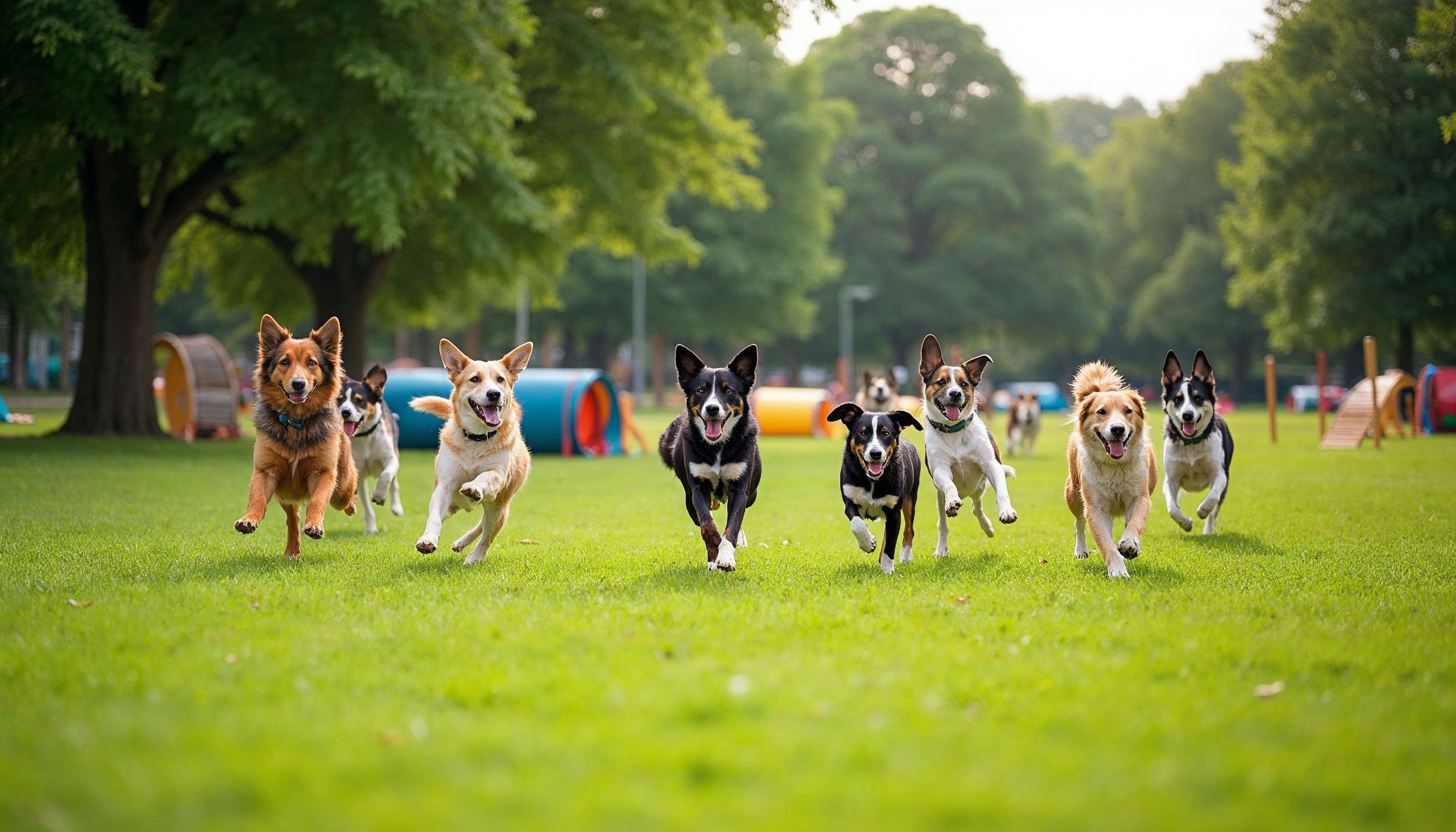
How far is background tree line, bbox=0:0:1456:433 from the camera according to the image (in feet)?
60.6

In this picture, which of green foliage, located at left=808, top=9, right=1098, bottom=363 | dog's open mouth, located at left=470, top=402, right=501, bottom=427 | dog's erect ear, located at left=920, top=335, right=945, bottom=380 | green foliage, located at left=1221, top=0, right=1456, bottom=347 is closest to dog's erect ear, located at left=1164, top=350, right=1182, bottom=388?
dog's erect ear, located at left=920, top=335, right=945, bottom=380

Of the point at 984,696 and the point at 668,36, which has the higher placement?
the point at 668,36

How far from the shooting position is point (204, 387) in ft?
80.4

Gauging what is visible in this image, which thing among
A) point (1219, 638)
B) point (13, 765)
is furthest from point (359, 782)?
point (1219, 638)

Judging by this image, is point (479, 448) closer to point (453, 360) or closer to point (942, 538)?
point (453, 360)

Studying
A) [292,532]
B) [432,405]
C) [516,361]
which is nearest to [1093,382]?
[516,361]

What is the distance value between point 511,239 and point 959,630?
750 inches

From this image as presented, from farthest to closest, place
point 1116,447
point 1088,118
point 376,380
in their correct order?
point 1088,118 → point 376,380 → point 1116,447

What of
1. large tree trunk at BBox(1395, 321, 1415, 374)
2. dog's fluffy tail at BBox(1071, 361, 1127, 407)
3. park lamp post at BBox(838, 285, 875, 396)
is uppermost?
park lamp post at BBox(838, 285, 875, 396)

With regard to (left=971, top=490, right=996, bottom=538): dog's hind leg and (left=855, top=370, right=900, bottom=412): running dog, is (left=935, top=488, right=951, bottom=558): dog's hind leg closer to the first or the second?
(left=971, top=490, right=996, bottom=538): dog's hind leg

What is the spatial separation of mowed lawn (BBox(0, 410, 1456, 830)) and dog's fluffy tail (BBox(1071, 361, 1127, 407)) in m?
1.30

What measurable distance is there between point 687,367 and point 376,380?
422 cm

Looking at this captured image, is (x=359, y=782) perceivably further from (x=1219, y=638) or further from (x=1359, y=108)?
(x=1359, y=108)

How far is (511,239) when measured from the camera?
23219 millimetres
